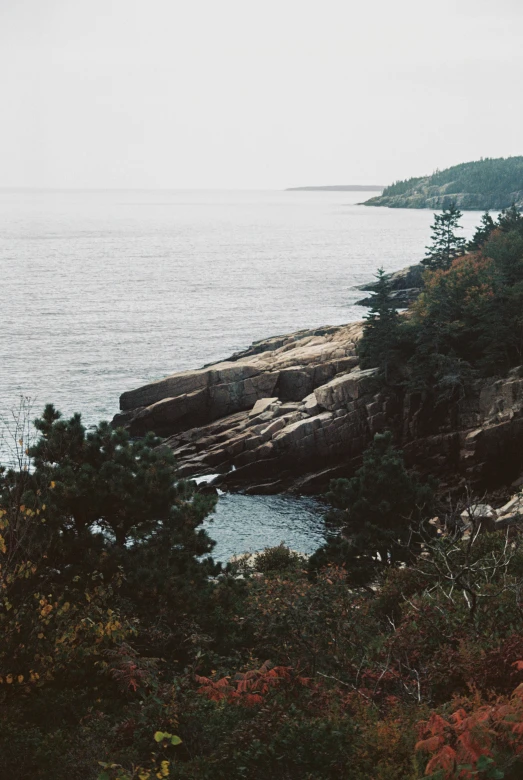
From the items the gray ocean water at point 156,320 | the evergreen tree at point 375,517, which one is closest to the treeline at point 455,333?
the gray ocean water at point 156,320

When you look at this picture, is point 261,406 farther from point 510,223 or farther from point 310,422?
point 510,223

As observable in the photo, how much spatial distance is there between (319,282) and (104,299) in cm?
4570

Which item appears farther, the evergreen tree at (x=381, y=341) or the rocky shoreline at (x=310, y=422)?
the evergreen tree at (x=381, y=341)

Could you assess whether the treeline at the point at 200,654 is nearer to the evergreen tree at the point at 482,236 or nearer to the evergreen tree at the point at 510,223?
the evergreen tree at the point at 510,223

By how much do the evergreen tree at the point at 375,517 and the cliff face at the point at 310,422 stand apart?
1873cm

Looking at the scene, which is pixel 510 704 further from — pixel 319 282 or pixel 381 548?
pixel 319 282

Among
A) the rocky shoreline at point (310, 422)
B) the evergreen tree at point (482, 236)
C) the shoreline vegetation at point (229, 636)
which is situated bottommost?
the rocky shoreline at point (310, 422)

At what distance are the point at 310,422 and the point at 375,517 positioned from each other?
23627 mm

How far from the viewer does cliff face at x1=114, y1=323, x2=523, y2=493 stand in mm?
51562

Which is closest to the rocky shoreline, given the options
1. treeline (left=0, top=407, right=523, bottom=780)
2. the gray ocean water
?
the gray ocean water

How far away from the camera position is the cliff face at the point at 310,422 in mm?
51562

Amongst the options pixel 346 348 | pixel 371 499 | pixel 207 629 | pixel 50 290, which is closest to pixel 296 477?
pixel 346 348

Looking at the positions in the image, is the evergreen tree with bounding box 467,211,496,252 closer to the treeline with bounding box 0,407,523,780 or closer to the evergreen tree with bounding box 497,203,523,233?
the evergreen tree with bounding box 497,203,523,233

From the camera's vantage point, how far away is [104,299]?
425 ft
